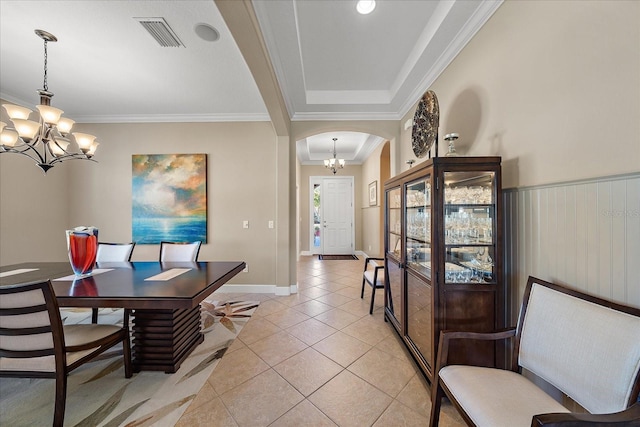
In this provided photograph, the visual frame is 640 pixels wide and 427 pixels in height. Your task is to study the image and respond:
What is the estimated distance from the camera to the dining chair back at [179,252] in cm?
285

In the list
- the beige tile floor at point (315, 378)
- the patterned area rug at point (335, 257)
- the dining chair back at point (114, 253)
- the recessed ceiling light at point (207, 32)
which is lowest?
the beige tile floor at point (315, 378)

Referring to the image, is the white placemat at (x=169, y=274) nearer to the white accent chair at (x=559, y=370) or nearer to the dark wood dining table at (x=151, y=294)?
the dark wood dining table at (x=151, y=294)

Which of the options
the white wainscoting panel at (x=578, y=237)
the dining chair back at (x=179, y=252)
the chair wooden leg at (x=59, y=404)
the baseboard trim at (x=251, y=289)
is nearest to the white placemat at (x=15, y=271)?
the dining chair back at (x=179, y=252)

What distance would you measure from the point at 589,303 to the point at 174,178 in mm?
4629

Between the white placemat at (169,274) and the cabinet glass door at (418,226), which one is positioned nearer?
the cabinet glass door at (418,226)

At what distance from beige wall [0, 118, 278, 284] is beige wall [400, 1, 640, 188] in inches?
115

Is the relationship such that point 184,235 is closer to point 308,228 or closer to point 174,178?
point 174,178

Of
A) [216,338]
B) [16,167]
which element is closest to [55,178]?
[16,167]

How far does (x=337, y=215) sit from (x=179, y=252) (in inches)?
194

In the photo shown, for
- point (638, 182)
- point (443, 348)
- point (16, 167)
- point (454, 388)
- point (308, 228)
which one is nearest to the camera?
point (638, 182)

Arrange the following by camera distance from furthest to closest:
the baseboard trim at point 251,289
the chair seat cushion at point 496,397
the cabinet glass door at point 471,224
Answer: the baseboard trim at point 251,289 → the cabinet glass door at point 471,224 → the chair seat cushion at point 496,397

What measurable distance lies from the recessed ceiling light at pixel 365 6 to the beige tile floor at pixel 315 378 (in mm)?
2978

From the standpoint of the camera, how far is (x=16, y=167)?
10.7 ft

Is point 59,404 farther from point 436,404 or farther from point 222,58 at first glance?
point 222,58
